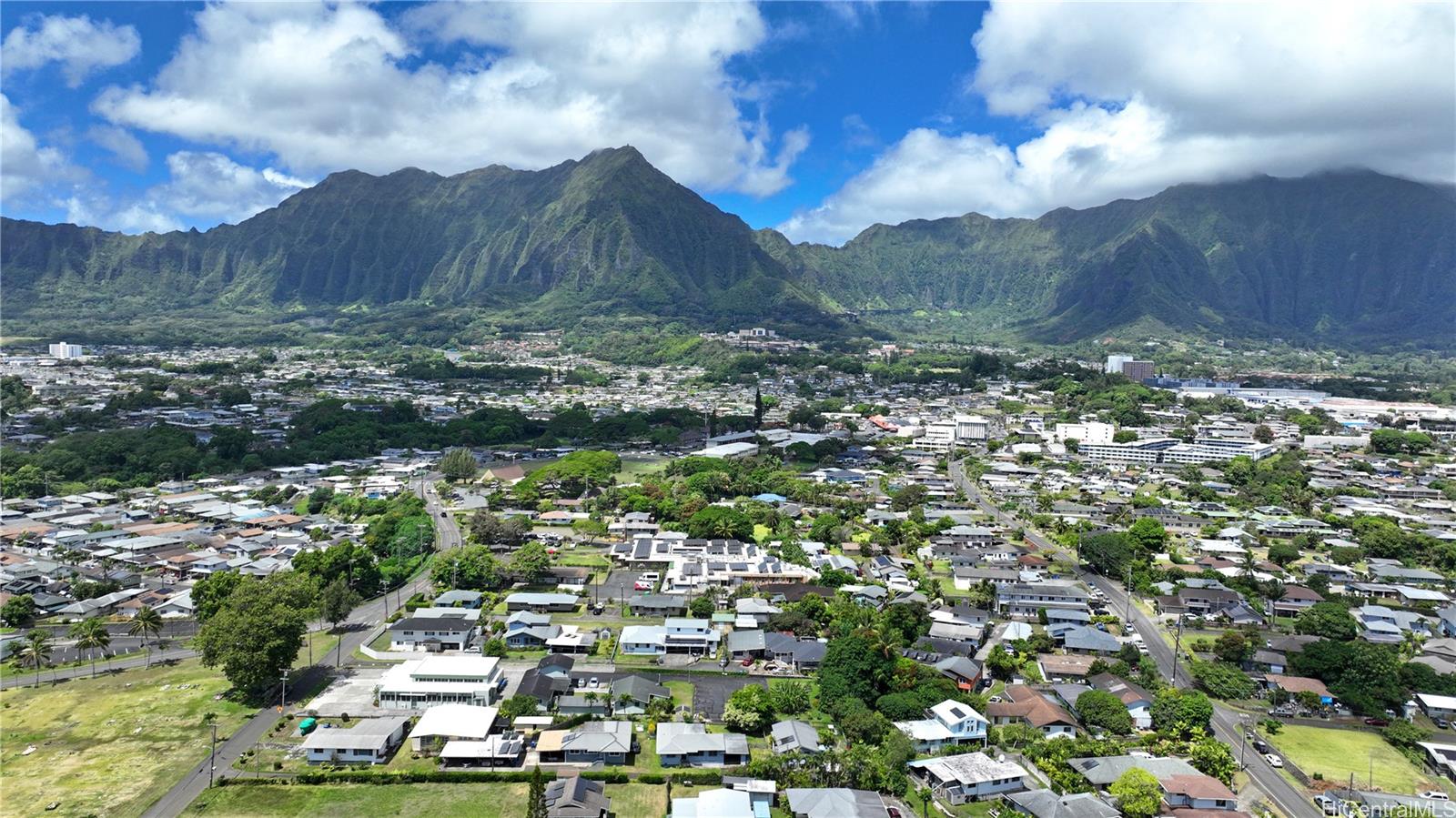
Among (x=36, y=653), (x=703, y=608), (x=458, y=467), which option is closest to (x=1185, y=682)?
(x=703, y=608)

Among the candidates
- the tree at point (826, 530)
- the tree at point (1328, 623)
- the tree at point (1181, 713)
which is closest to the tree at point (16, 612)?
the tree at point (826, 530)

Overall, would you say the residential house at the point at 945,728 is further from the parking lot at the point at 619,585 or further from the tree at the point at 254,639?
the tree at the point at 254,639

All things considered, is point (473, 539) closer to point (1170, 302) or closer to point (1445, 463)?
point (1445, 463)

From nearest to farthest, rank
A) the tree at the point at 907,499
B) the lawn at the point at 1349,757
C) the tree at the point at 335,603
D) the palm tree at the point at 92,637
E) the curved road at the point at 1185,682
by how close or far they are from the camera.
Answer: the curved road at the point at 1185,682, the lawn at the point at 1349,757, the palm tree at the point at 92,637, the tree at the point at 335,603, the tree at the point at 907,499

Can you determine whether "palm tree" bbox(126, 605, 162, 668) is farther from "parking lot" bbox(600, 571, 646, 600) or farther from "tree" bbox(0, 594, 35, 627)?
"parking lot" bbox(600, 571, 646, 600)

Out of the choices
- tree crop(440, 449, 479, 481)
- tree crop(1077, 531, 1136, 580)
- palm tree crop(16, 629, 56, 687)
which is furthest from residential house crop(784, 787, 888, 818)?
tree crop(440, 449, 479, 481)
